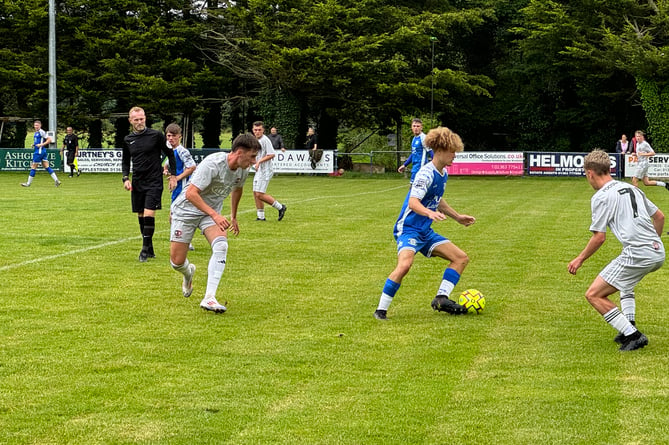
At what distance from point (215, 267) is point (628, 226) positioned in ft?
12.4

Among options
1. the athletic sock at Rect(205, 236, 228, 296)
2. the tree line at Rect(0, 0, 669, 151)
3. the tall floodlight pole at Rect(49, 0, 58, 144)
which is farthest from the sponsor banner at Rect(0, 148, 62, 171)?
the athletic sock at Rect(205, 236, 228, 296)

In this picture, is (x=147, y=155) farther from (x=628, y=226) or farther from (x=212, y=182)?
(x=628, y=226)

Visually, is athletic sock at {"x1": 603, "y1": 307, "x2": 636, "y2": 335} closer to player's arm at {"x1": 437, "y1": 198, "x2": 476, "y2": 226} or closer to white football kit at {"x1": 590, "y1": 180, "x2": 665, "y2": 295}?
white football kit at {"x1": 590, "y1": 180, "x2": 665, "y2": 295}

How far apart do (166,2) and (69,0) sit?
4.80 m

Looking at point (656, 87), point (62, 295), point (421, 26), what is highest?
point (421, 26)

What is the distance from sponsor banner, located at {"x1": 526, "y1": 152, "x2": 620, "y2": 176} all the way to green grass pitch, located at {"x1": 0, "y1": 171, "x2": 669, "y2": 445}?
26471 mm

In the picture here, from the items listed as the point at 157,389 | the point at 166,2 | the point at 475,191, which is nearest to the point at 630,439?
the point at 157,389

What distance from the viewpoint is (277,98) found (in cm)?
4762

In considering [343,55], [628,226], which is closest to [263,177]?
[628,226]

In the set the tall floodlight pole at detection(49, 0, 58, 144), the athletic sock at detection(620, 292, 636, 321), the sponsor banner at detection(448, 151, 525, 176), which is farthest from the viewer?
the sponsor banner at detection(448, 151, 525, 176)

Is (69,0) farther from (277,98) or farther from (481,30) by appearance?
(481,30)

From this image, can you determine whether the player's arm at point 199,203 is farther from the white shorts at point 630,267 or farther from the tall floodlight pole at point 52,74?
the tall floodlight pole at point 52,74

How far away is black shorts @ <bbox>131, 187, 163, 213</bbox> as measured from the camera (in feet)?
41.1

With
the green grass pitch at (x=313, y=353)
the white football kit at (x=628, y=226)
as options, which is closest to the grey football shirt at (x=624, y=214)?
the white football kit at (x=628, y=226)
